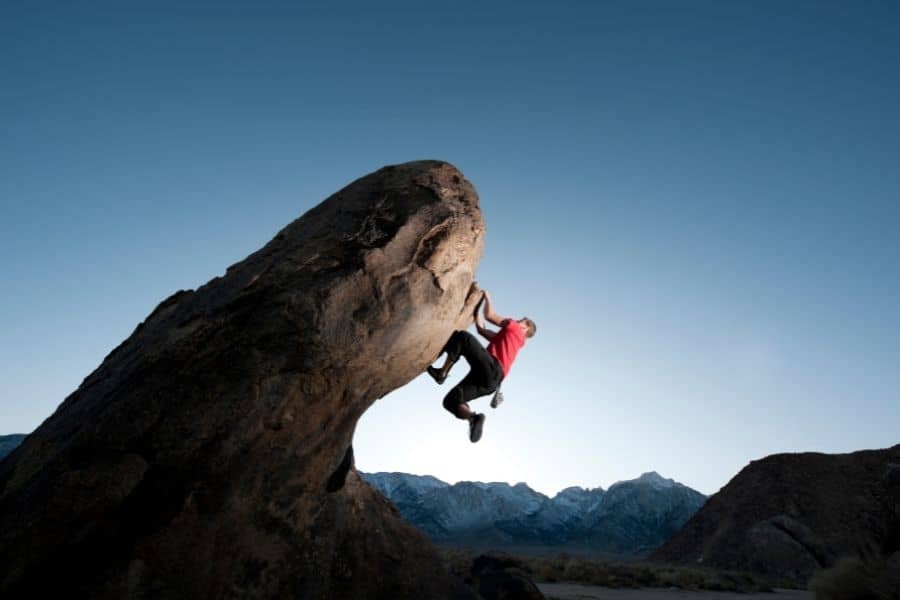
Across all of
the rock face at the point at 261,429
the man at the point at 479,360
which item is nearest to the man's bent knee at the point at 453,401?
the man at the point at 479,360

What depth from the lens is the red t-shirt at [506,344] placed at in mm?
7262

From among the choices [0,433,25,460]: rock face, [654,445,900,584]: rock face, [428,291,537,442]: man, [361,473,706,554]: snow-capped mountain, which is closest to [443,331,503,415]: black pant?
[428,291,537,442]: man

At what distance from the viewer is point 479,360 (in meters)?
6.86

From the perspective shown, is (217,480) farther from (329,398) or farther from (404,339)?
(404,339)

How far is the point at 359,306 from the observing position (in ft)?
17.7

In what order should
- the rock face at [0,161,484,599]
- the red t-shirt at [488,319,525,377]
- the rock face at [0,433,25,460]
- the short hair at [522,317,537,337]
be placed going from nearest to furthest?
the rock face at [0,161,484,599]
the red t-shirt at [488,319,525,377]
the short hair at [522,317,537,337]
the rock face at [0,433,25,460]

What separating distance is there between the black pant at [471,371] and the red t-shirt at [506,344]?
20cm

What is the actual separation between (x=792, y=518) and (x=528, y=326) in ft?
107

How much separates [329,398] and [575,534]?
368ft

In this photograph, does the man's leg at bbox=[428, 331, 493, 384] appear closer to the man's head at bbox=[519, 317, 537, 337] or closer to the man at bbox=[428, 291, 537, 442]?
the man at bbox=[428, 291, 537, 442]

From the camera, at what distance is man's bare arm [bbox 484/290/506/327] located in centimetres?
714

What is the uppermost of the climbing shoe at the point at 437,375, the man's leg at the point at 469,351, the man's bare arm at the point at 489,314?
the man's bare arm at the point at 489,314

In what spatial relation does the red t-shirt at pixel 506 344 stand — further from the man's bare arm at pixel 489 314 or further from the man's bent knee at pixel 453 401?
the man's bent knee at pixel 453 401

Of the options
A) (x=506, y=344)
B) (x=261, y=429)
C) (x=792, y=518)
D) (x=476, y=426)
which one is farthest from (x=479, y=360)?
(x=792, y=518)
